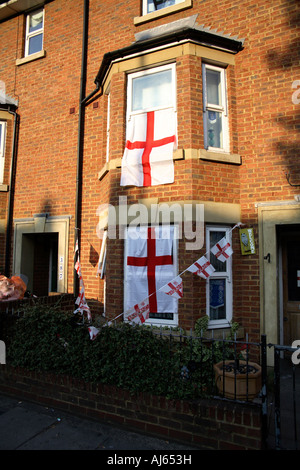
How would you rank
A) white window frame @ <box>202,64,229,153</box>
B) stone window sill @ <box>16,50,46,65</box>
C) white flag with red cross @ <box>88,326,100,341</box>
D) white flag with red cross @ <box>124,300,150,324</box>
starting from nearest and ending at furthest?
white flag with red cross @ <box>88,326,100,341</box>
white flag with red cross @ <box>124,300,150,324</box>
white window frame @ <box>202,64,229,153</box>
stone window sill @ <box>16,50,46,65</box>

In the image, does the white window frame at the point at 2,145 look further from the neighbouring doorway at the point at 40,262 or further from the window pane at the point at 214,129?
the window pane at the point at 214,129

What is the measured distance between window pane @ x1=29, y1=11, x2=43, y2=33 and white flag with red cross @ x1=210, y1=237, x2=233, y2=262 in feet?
25.9

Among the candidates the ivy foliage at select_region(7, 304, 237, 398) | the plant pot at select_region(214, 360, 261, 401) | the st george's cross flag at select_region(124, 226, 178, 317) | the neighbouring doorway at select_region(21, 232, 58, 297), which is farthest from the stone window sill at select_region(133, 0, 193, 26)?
the plant pot at select_region(214, 360, 261, 401)

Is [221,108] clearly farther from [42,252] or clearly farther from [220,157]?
[42,252]

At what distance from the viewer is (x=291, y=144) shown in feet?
17.5

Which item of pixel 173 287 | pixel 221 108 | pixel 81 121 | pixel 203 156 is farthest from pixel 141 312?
pixel 81 121

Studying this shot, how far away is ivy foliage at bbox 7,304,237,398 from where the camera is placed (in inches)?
146

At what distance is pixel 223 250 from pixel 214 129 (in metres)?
2.33

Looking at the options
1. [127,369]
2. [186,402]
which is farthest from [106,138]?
[186,402]

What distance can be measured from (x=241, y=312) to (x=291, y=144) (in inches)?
120

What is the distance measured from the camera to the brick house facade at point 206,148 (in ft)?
17.5

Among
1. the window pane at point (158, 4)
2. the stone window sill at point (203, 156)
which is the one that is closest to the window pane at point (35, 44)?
the window pane at point (158, 4)

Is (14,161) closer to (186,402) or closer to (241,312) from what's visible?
(241,312)

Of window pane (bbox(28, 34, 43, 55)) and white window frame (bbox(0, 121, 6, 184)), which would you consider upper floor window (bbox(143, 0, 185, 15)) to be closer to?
window pane (bbox(28, 34, 43, 55))
